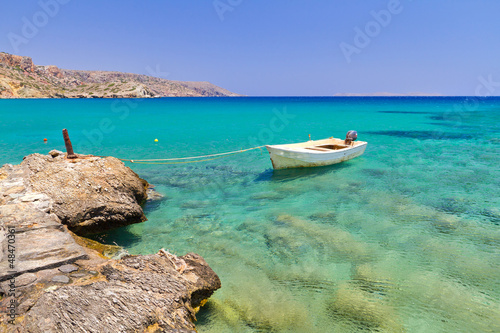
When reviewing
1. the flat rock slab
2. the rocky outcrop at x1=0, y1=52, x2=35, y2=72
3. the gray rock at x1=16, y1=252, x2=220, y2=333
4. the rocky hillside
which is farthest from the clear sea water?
the rocky outcrop at x1=0, y1=52, x2=35, y2=72

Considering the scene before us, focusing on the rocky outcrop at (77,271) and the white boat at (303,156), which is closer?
the rocky outcrop at (77,271)

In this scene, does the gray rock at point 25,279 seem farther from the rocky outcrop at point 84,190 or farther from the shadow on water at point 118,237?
the shadow on water at point 118,237

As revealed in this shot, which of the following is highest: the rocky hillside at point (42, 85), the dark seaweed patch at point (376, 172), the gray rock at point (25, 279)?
the rocky hillside at point (42, 85)

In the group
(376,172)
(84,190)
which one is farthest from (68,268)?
(376,172)

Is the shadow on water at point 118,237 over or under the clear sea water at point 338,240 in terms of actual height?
over

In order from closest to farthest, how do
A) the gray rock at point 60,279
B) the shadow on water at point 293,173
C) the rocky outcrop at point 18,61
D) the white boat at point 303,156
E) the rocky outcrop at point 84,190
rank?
the gray rock at point 60,279 < the rocky outcrop at point 84,190 < the shadow on water at point 293,173 < the white boat at point 303,156 < the rocky outcrop at point 18,61

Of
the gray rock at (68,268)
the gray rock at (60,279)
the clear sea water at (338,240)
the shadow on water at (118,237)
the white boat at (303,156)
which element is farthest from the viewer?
the white boat at (303,156)

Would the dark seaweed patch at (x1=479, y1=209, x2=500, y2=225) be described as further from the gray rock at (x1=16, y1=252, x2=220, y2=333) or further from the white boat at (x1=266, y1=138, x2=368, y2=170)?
the gray rock at (x1=16, y1=252, x2=220, y2=333)

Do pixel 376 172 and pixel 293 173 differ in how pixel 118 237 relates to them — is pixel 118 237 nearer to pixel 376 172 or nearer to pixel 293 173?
pixel 293 173

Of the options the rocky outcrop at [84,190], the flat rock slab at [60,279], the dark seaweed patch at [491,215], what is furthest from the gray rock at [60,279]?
the dark seaweed patch at [491,215]

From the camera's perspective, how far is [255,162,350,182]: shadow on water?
16.3 metres

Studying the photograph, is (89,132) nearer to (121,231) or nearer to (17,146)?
(17,146)

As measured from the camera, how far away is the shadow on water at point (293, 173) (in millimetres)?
16266

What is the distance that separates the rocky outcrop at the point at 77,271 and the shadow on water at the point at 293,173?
8.55m
